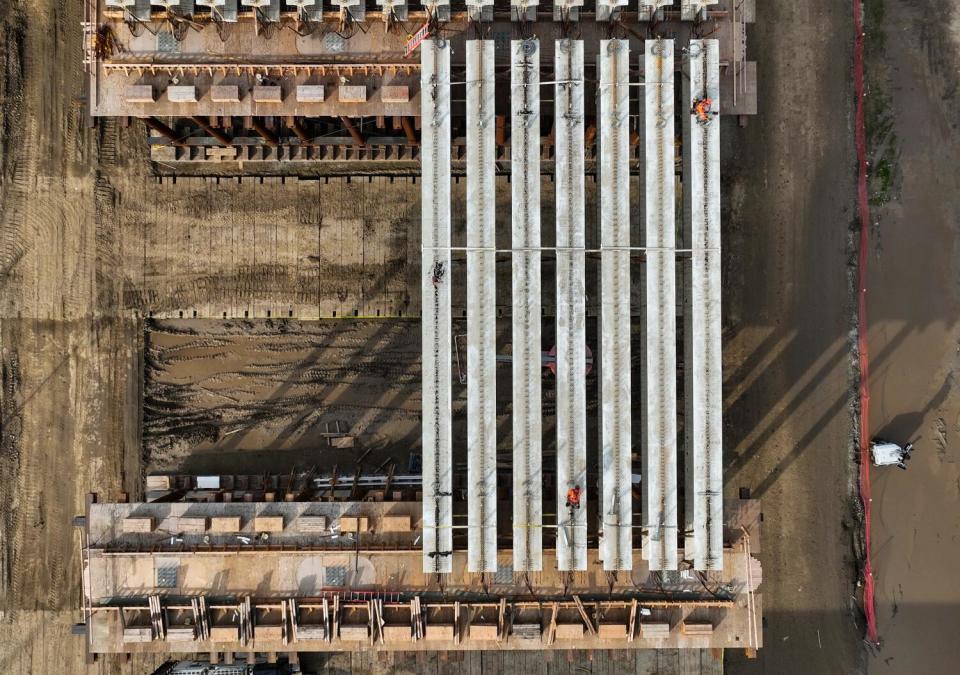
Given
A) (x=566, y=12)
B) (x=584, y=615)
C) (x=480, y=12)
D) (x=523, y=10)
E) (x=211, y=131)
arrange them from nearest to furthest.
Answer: (x=480, y=12)
(x=523, y=10)
(x=566, y=12)
(x=584, y=615)
(x=211, y=131)

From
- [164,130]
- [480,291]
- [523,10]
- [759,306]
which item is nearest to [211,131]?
[164,130]

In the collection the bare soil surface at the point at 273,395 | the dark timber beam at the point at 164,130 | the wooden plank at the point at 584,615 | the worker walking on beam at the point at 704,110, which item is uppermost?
the dark timber beam at the point at 164,130

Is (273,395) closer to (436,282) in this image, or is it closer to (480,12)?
(436,282)

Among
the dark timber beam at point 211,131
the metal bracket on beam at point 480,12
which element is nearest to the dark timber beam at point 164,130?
the dark timber beam at point 211,131

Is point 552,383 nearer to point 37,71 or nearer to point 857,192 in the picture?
point 857,192

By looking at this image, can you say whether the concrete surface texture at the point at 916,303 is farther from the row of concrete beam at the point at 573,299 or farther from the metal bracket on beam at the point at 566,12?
the metal bracket on beam at the point at 566,12

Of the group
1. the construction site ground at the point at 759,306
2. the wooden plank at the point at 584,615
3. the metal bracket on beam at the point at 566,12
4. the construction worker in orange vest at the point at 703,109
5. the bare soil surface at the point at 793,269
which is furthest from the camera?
the bare soil surface at the point at 793,269
